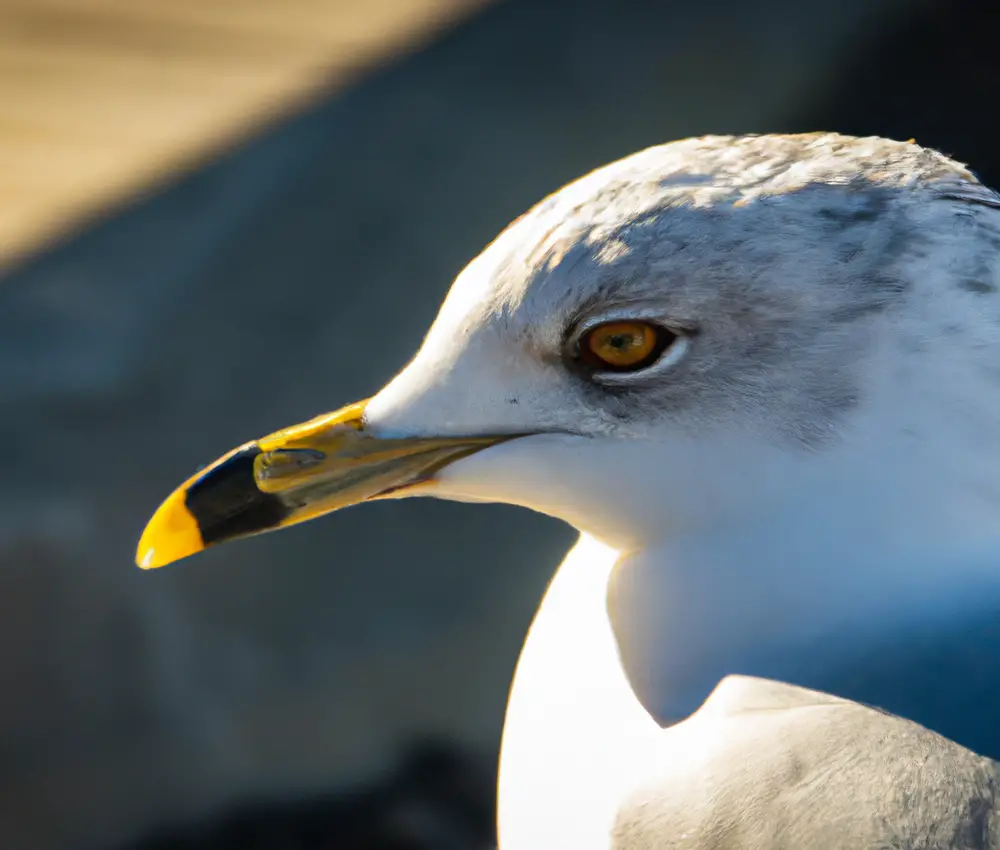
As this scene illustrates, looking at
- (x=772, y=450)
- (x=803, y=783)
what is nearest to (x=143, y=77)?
(x=772, y=450)

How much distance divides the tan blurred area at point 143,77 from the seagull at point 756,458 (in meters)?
1.90

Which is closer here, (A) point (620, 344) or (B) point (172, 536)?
(A) point (620, 344)

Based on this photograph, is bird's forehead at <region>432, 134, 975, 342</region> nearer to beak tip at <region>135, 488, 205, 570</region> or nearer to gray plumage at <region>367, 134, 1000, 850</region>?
gray plumage at <region>367, 134, 1000, 850</region>

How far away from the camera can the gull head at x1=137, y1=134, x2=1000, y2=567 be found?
1.22 m

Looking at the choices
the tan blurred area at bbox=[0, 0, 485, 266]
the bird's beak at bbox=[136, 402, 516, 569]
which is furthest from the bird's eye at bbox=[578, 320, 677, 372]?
the tan blurred area at bbox=[0, 0, 485, 266]

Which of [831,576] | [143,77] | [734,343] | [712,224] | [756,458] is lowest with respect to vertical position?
[831,576]

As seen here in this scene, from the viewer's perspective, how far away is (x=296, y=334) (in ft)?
8.67

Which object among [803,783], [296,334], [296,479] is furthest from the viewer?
[296,334]

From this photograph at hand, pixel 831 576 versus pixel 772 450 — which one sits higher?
pixel 772 450

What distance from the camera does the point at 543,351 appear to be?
4.25 feet

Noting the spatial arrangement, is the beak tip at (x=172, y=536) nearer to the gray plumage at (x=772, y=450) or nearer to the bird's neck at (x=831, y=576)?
the gray plumage at (x=772, y=450)

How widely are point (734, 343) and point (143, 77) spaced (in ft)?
8.87

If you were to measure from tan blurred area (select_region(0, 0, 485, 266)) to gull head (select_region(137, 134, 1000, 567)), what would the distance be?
6.23 feet

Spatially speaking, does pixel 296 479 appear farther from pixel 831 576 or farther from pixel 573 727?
pixel 831 576
